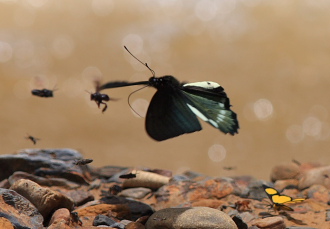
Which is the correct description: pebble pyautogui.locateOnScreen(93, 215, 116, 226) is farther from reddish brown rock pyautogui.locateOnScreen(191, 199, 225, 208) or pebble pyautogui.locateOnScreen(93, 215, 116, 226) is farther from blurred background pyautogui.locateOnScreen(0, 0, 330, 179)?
blurred background pyautogui.locateOnScreen(0, 0, 330, 179)

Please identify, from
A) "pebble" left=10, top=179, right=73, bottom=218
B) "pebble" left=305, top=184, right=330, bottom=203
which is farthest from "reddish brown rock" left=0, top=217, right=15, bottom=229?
"pebble" left=305, top=184, right=330, bottom=203

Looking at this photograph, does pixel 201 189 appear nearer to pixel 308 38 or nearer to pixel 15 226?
pixel 15 226

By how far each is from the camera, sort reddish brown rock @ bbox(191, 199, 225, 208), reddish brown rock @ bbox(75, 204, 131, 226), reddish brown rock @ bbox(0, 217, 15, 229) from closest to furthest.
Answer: reddish brown rock @ bbox(0, 217, 15, 229), reddish brown rock @ bbox(75, 204, 131, 226), reddish brown rock @ bbox(191, 199, 225, 208)

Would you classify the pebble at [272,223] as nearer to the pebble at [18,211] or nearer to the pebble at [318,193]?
the pebble at [318,193]

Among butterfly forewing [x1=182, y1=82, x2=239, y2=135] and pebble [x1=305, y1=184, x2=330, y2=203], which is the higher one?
butterfly forewing [x1=182, y1=82, x2=239, y2=135]

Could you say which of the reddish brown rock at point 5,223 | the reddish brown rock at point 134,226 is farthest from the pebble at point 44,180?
the reddish brown rock at point 134,226

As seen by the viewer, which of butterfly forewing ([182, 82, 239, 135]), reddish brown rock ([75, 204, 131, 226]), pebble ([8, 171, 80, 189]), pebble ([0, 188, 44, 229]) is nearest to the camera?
pebble ([0, 188, 44, 229])

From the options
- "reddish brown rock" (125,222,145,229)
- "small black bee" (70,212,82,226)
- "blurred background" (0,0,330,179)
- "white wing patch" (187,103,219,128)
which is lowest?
"reddish brown rock" (125,222,145,229)

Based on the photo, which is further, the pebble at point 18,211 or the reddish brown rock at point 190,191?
the reddish brown rock at point 190,191
